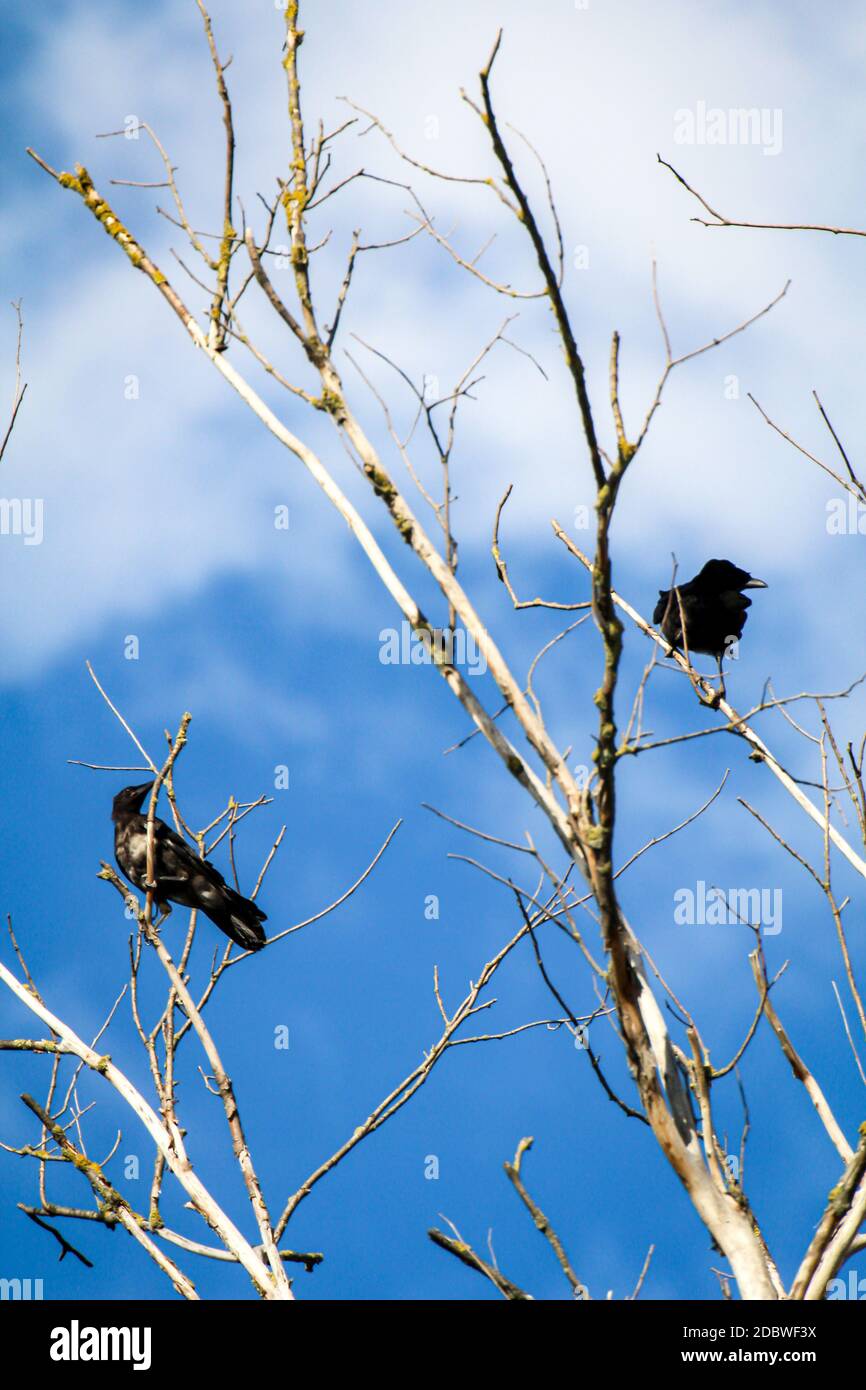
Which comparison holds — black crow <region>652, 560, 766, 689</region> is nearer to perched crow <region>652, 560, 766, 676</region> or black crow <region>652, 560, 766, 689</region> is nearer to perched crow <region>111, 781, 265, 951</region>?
perched crow <region>652, 560, 766, 676</region>

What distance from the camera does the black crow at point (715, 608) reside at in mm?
10008

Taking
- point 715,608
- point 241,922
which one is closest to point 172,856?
point 241,922

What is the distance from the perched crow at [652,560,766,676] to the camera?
394 inches

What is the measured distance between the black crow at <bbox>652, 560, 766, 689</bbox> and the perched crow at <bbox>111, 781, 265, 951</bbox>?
4231 millimetres

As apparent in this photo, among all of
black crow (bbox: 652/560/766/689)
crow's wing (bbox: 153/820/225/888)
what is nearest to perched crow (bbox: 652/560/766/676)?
black crow (bbox: 652/560/766/689)

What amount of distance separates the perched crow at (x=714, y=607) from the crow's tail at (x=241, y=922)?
4345 millimetres

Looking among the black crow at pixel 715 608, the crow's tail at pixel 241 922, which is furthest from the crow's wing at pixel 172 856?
the black crow at pixel 715 608

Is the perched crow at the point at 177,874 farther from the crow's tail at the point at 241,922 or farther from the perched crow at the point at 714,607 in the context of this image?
the perched crow at the point at 714,607

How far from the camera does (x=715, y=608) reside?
1012 centimetres

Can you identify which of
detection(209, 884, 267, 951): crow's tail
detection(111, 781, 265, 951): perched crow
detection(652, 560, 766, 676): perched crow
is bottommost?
detection(209, 884, 267, 951): crow's tail

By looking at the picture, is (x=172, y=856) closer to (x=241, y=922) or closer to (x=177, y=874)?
(x=177, y=874)

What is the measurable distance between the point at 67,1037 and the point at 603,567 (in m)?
3.24
